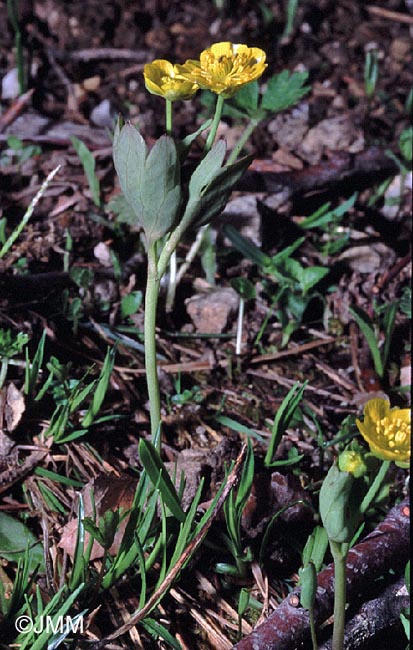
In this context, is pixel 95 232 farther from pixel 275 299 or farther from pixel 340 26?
pixel 340 26

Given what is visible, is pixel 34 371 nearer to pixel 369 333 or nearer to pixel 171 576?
pixel 171 576

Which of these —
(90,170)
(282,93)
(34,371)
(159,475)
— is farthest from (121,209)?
(159,475)

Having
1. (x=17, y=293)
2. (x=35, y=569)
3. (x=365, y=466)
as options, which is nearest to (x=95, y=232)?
(x=17, y=293)

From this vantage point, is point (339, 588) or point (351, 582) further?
point (351, 582)

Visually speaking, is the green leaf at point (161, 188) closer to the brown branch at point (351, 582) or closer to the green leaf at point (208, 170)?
the green leaf at point (208, 170)

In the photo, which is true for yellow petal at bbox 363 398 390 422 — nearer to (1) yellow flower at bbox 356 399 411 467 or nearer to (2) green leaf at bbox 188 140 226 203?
(1) yellow flower at bbox 356 399 411 467

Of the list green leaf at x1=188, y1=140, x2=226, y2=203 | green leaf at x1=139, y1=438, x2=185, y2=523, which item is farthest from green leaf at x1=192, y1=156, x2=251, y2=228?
green leaf at x1=139, y1=438, x2=185, y2=523

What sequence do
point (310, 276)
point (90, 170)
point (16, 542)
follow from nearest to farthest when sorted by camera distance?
point (16, 542), point (310, 276), point (90, 170)
